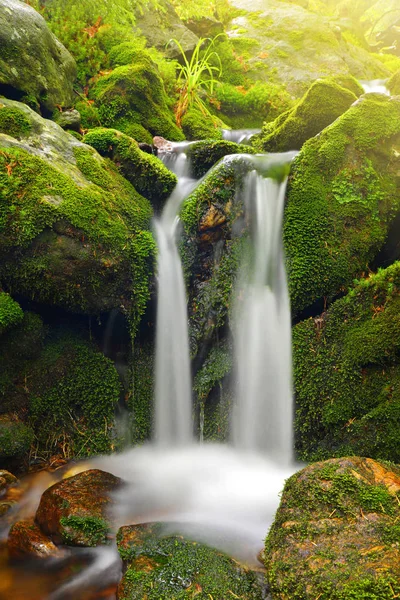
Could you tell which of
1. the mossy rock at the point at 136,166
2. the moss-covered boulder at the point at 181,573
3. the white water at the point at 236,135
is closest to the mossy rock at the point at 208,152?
the mossy rock at the point at 136,166

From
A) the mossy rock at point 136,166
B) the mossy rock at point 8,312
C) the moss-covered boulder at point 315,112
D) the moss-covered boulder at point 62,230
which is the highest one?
the moss-covered boulder at point 315,112

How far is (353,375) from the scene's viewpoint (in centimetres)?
387

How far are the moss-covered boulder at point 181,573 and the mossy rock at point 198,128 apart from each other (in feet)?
23.7

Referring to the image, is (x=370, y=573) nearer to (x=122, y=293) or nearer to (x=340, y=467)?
(x=340, y=467)

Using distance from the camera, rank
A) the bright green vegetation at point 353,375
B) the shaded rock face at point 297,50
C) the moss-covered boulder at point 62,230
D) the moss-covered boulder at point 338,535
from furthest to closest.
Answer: the shaded rock face at point 297,50, the moss-covered boulder at point 62,230, the bright green vegetation at point 353,375, the moss-covered boulder at point 338,535

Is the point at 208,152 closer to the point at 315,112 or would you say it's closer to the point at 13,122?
the point at 315,112

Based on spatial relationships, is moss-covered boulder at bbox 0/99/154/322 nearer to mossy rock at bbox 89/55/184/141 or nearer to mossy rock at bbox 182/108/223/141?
mossy rock at bbox 89/55/184/141

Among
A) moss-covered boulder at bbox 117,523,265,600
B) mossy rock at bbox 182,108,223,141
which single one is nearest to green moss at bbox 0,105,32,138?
mossy rock at bbox 182,108,223,141

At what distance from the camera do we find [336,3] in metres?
21.4

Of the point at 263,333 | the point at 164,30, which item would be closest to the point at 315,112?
the point at 263,333

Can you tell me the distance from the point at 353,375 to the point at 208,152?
405 centimetres

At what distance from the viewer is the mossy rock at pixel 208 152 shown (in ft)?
19.8

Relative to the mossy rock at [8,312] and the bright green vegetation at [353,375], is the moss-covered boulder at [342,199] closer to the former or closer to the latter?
the bright green vegetation at [353,375]

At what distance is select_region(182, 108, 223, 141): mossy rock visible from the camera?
26.5ft
